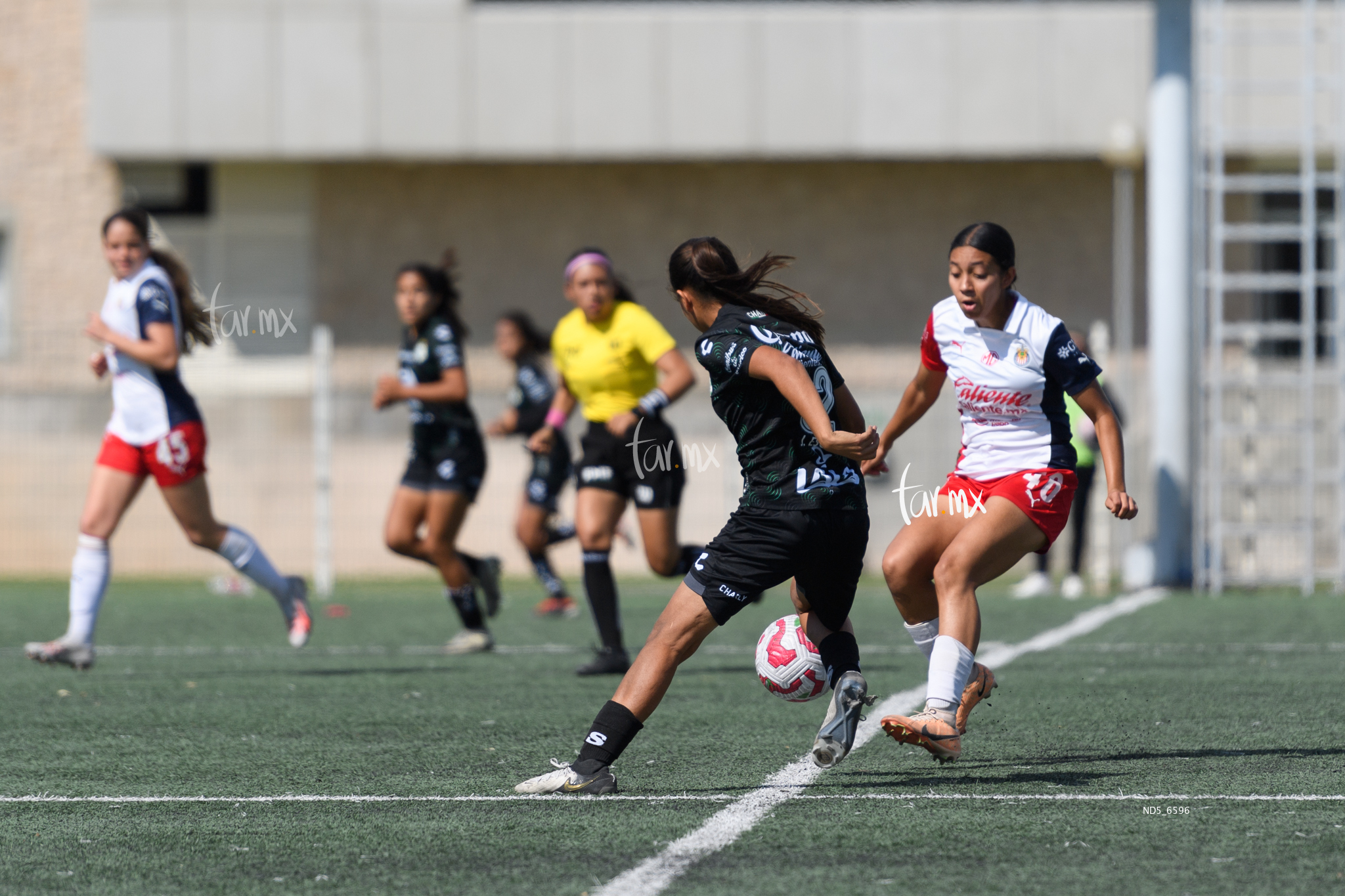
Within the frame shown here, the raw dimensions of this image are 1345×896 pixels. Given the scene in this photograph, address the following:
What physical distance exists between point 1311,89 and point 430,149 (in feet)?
29.1

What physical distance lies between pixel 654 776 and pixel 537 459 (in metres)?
8.18

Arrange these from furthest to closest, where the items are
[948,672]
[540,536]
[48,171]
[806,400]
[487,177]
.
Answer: [487,177] < [48,171] < [540,536] < [948,672] < [806,400]

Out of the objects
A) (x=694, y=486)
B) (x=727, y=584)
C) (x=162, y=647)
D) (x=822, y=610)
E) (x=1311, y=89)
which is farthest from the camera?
(x=694, y=486)

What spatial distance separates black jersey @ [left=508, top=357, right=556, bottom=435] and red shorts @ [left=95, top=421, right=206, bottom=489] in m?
5.48

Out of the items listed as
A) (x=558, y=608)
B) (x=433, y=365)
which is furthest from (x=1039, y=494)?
(x=558, y=608)

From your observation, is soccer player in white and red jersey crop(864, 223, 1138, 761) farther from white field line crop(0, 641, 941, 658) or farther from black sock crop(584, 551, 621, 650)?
white field line crop(0, 641, 941, 658)

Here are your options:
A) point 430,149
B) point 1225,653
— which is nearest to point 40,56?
→ point 430,149

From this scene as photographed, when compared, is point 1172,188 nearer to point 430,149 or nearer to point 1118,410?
point 1118,410

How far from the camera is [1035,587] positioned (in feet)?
50.5

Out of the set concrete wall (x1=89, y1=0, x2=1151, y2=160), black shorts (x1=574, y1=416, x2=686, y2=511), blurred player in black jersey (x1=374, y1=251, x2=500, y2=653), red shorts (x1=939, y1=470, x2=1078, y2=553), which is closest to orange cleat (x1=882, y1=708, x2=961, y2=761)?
red shorts (x1=939, y1=470, x2=1078, y2=553)

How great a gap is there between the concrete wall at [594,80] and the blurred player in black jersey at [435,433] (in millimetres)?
9670

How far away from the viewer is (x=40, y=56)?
2059 centimetres

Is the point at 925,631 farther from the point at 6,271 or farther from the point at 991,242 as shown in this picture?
the point at 6,271

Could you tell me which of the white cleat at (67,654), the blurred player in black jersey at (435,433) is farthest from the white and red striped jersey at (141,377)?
the blurred player in black jersey at (435,433)
